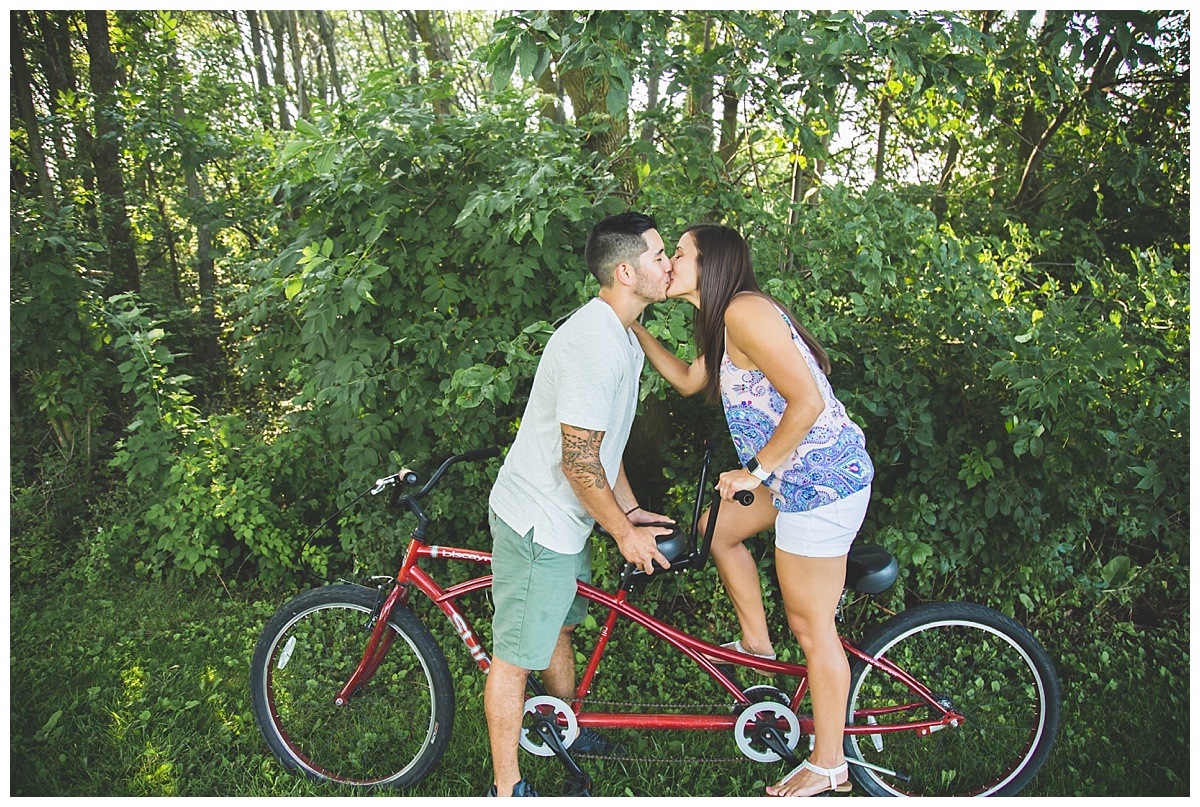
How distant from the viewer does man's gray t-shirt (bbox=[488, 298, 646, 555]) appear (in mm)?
2324

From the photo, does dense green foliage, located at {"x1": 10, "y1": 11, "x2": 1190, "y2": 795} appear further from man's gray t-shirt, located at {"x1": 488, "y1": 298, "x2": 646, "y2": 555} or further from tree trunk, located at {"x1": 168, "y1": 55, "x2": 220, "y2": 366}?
man's gray t-shirt, located at {"x1": 488, "y1": 298, "x2": 646, "y2": 555}

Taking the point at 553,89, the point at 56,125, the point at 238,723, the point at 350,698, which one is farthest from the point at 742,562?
the point at 56,125

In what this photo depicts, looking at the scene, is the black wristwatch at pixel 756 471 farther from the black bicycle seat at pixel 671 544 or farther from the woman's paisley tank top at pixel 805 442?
the black bicycle seat at pixel 671 544

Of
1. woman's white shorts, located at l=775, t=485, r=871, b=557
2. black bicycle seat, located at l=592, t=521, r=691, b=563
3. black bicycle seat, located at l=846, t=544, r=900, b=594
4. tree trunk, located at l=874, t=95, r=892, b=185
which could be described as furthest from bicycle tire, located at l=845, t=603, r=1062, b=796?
tree trunk, located at l=874, t=95, r=892, b=185

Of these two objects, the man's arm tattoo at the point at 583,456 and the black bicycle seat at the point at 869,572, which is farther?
the black bicycle seat at the point at 869,572

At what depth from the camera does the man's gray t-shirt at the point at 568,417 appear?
2.32m

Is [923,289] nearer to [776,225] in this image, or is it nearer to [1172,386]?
[776,225]

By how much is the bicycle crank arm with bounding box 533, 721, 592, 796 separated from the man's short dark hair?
150 centimetres

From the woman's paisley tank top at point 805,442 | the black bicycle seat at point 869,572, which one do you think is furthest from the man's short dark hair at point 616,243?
the black bicycle seat at point 869,572

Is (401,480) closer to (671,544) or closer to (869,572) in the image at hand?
(671,544)

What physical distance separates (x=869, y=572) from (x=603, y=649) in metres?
0.94

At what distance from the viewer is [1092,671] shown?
3639mm

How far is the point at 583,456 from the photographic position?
2359 millimetres

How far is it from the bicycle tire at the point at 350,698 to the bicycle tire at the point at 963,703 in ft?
4.91
